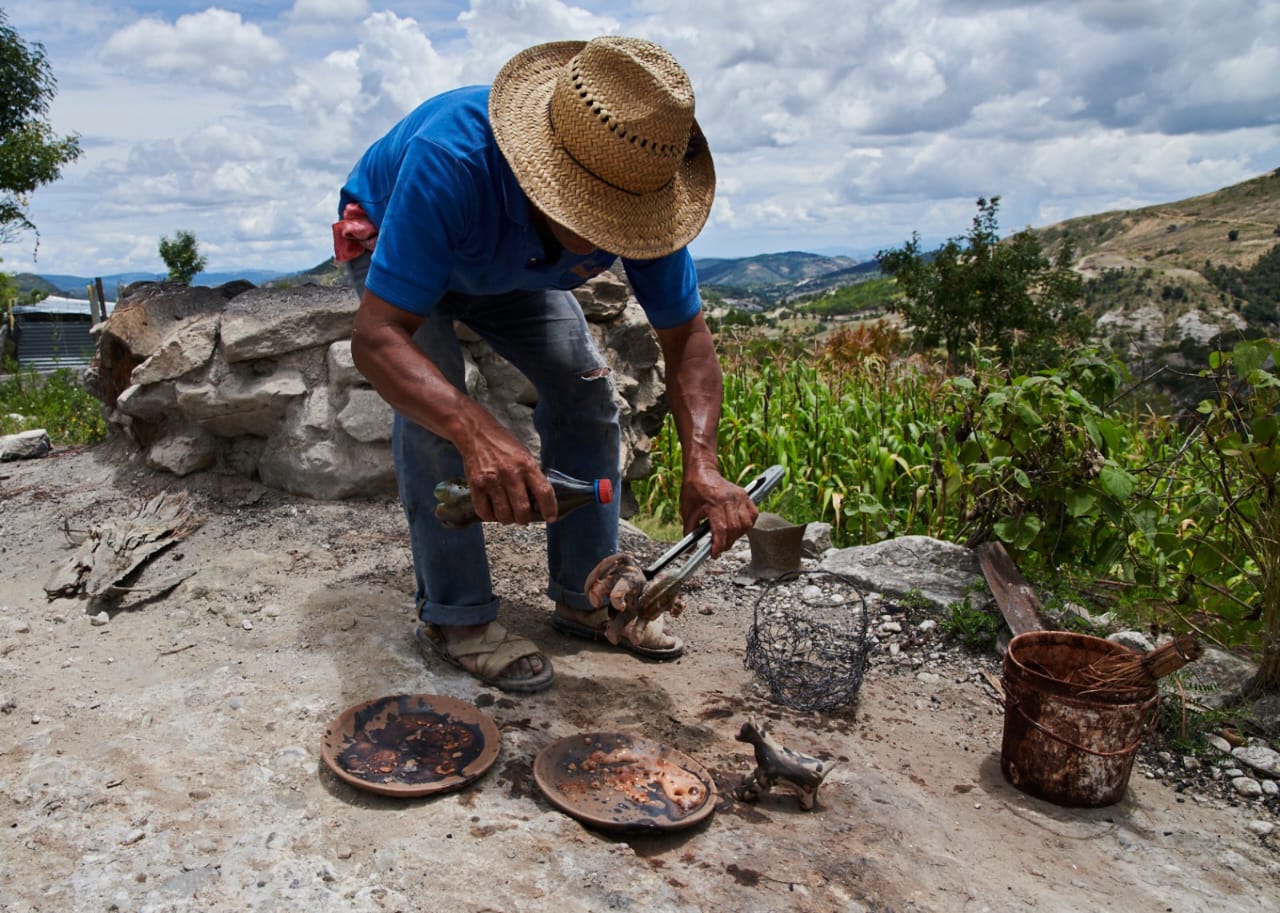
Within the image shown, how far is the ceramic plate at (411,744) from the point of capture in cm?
218

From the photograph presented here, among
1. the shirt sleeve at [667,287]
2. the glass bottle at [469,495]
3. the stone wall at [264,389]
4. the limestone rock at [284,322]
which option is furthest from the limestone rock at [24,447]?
the shirt sleeve at [667,287]

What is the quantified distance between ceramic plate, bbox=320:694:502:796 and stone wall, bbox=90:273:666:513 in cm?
184

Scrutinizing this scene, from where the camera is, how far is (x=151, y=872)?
6.07 ft

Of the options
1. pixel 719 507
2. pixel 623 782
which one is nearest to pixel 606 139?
pixel 719 507

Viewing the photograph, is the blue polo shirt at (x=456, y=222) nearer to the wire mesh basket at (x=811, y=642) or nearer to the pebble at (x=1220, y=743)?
the wire mesh basket at (x=811, y=642)

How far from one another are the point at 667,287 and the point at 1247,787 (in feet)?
7.11

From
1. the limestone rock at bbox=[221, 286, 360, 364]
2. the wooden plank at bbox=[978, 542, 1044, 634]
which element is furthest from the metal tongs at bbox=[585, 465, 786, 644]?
the limestone rock at bbox=[221, 286, 360, 364]

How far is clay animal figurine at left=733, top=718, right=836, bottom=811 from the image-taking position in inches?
88.6

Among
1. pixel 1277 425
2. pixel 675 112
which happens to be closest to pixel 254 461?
pixel 675 112

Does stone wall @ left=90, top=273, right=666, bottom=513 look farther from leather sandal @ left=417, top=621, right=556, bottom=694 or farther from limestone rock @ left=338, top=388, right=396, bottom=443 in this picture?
Result: leather sandal @ left=417, top=621, right=556, bottom=694

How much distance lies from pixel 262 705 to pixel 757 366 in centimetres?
557

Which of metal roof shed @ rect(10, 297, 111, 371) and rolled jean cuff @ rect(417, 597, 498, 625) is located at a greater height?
metal roof shed @ rect(10, 297, 111, 371)

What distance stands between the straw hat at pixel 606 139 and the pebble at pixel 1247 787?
217 centimetres

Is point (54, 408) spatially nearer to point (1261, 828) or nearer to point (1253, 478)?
point (1253, 478)
